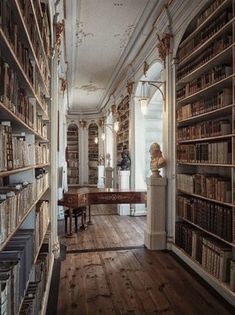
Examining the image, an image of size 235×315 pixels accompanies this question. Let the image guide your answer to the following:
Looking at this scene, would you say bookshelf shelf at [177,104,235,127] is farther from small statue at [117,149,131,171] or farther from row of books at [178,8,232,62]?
small statue at [117,149,131,171]

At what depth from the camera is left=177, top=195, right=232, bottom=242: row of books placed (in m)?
2.91

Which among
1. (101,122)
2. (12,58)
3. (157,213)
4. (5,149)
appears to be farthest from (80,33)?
(101,122)

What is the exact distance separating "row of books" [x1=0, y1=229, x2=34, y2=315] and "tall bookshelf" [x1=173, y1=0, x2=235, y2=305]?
1895mm

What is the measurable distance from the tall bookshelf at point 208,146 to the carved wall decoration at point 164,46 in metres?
0.30

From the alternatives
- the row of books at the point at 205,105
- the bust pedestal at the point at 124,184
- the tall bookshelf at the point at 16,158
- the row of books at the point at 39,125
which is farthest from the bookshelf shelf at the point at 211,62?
the bust pedestal at the point at 124,184

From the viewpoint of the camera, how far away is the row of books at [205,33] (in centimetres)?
292

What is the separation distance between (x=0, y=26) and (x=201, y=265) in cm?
320

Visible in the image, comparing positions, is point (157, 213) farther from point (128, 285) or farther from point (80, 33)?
point (80, 33)

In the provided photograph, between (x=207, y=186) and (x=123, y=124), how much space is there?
5043mm

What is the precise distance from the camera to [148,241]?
4.45m

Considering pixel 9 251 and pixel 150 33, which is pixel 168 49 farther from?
pixel 9 251

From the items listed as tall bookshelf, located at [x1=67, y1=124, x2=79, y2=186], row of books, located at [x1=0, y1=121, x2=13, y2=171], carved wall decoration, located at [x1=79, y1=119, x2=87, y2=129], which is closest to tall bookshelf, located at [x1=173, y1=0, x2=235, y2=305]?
row of books, located at [x1=0, y1=121, x2=13, y2=171]

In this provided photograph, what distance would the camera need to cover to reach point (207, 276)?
3.25m

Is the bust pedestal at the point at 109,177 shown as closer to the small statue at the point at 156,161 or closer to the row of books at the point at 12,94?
the small statue at the point at 156,161
